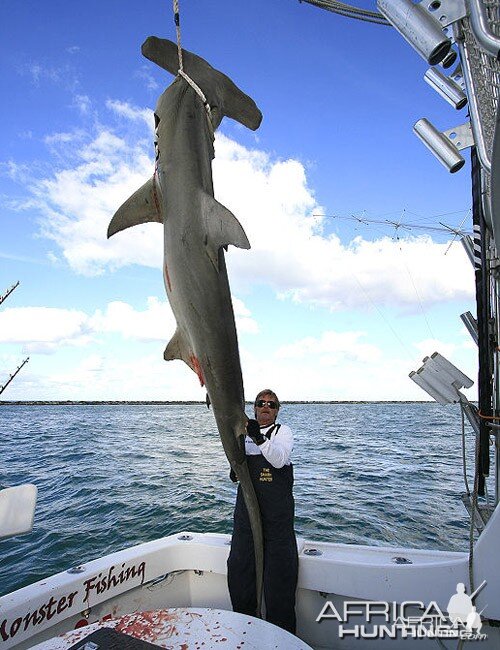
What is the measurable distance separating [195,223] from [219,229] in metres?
0.13

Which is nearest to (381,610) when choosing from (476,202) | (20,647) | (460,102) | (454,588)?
(454,588)

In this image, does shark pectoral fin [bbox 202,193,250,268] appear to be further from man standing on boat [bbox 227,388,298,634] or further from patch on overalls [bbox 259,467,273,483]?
patch on overalls [bbox 259,467,273,483]

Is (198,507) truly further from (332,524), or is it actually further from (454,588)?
(454,588)

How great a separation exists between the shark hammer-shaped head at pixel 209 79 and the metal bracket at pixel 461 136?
49.0 inches

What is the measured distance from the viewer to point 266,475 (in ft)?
12.4

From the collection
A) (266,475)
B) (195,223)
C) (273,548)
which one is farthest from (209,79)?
(273,548)

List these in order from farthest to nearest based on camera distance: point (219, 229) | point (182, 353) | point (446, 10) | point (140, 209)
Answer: point (182, 353), point (140, 209), point (219, 229), point (446, 10)

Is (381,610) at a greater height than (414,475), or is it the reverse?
(381,610)

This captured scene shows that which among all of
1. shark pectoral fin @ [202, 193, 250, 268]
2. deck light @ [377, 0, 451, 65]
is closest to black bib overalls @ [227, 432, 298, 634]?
shark pectoral fin @ [202, 193, 250, 268]

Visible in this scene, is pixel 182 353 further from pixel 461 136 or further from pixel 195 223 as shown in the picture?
pixel 461 136

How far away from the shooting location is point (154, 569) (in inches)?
166

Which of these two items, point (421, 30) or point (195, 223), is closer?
point (421, 30)

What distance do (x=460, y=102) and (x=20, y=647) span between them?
4804 mm

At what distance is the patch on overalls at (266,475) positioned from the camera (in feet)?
12.4
